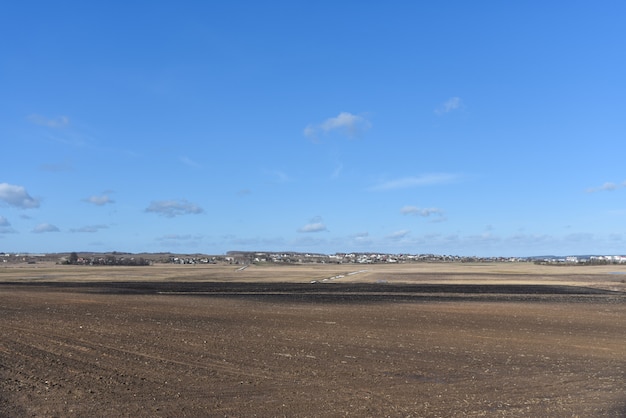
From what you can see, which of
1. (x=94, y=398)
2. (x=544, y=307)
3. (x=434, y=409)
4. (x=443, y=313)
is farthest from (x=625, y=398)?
(x=544, y=307)

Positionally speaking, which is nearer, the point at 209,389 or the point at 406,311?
the point at 209,389

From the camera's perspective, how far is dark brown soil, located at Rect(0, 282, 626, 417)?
10.8 metres

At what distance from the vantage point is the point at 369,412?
10406mm

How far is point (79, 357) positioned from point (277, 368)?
16.2 feet

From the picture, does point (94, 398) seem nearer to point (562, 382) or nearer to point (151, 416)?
point (151, 416)

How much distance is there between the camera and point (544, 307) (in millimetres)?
31766

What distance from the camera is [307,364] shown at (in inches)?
575

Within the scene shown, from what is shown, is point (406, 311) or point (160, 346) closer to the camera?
point (160, 346)

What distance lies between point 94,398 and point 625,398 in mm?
A: 9682

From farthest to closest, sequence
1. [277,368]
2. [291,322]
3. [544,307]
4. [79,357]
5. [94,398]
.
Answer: [544,307] → [291,322] → [79,357] → [277,368] → [94,398]

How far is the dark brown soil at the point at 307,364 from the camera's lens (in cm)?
1082

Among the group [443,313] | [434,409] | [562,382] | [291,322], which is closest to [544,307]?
[443,313]

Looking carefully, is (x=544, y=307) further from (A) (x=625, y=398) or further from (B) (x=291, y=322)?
(A) (x=625, y=398)

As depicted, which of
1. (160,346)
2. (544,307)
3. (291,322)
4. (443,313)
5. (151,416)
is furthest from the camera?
(544,307)
